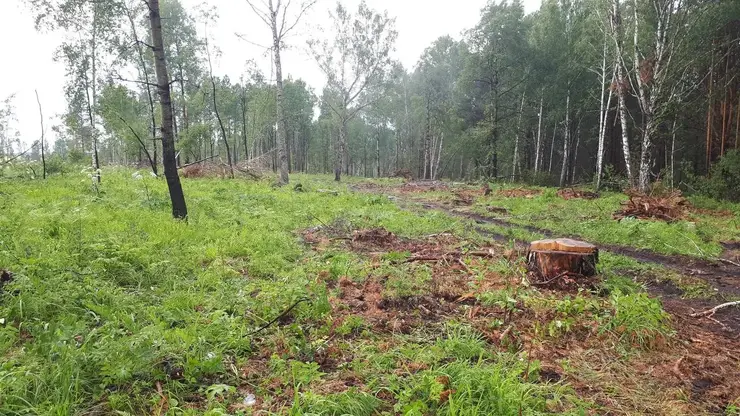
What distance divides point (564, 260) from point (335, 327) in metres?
3.46

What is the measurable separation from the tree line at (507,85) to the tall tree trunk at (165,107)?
4 cm

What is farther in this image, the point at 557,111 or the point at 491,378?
the point at 557,111

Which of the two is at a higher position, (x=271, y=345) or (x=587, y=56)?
(x=587, y=56)

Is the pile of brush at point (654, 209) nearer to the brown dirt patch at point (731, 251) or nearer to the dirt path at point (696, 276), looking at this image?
the brown dirt patch at point (731, 251)

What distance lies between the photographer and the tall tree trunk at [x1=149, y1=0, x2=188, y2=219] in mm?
7926

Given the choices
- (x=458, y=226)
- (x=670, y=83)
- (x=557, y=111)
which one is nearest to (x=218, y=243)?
(x=458, y=226)

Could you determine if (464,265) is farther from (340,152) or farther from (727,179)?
(340,152)

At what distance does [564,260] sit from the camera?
17.5 ft

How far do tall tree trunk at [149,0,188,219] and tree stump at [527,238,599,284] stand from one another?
731 cm

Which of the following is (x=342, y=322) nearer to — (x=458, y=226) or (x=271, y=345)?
(x=271, y=345)

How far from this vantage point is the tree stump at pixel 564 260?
532cm

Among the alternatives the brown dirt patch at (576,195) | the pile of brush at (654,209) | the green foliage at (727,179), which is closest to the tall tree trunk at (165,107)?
the pile of brush at (654,209)

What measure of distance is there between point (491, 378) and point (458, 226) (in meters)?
7.14

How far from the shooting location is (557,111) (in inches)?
1081
